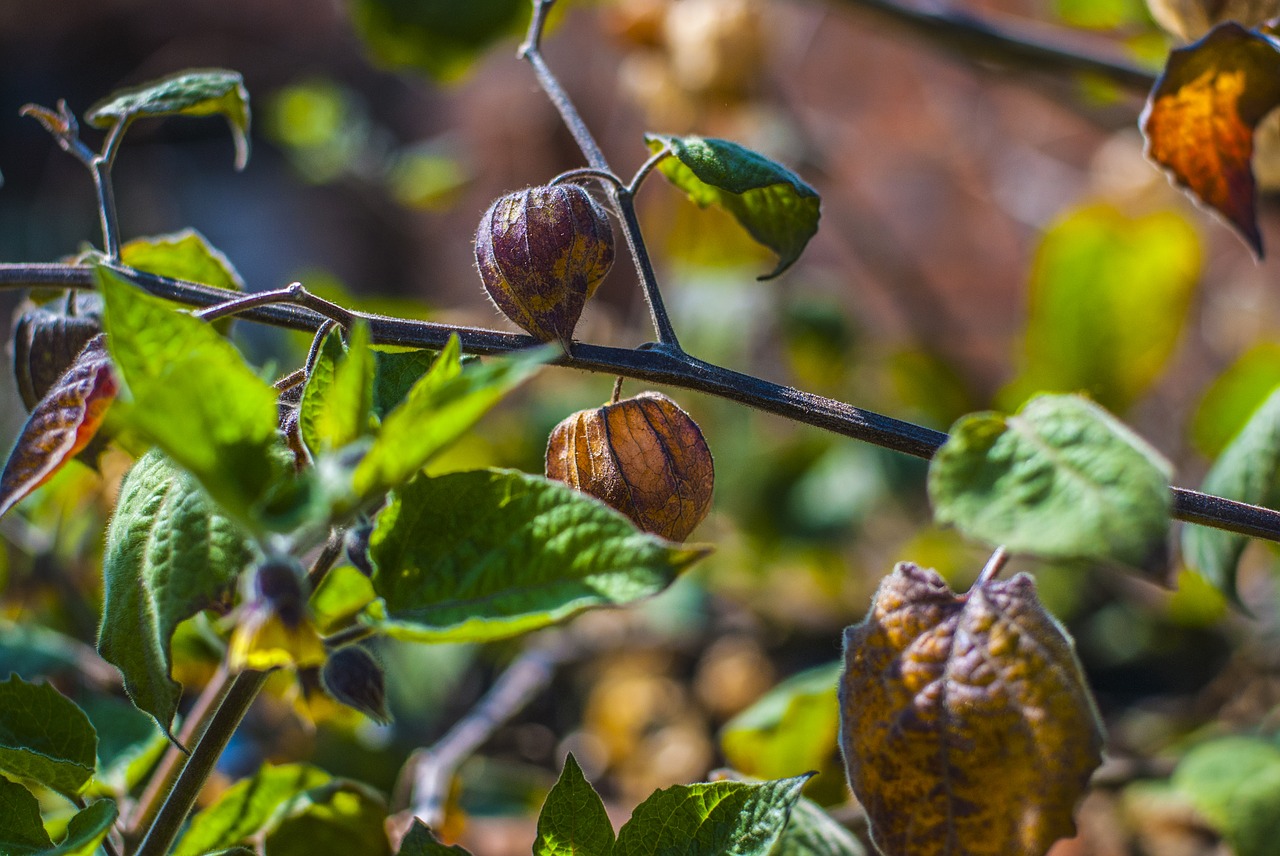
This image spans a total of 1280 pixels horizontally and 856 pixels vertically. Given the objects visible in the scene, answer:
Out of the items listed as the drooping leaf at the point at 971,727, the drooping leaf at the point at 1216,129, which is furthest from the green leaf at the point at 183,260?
the drooping leaf at the point at 1216,129

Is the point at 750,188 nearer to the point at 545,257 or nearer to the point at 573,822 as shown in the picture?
the point at 545,257

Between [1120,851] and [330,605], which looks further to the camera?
[1120,851]

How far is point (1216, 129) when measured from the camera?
59 cm

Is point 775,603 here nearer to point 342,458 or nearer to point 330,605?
point 330,605

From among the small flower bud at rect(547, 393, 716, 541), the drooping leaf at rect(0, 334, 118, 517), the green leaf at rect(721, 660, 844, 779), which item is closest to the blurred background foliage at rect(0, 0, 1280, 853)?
the green leaf at rect(721, 660, 844, 779)

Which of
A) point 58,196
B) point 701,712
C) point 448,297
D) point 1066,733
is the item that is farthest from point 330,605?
point 58,196

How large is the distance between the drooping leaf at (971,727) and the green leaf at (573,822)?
0.12 metres

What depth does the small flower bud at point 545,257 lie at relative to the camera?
18.6 inches

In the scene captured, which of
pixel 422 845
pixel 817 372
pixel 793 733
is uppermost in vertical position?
pixel 422 845

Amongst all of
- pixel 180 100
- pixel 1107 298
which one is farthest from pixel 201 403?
pixel 1107 298

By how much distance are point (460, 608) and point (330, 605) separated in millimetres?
131

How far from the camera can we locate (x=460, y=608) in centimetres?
36

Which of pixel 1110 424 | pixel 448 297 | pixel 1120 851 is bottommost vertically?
pixel 448 297

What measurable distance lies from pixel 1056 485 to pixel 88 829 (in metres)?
0.39
